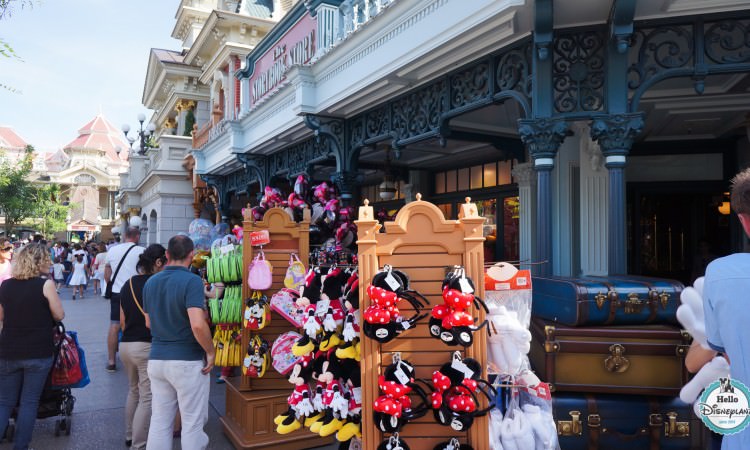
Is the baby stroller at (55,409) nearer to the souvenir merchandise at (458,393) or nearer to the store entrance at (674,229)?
the souvenir merchandise at (458,393)

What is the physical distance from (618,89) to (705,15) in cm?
99

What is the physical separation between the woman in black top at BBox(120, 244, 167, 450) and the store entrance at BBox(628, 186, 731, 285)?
737cm

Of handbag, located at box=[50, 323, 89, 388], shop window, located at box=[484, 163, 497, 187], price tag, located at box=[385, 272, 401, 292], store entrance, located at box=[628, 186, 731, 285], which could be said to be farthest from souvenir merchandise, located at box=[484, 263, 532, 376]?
shop window, located at box=[484, 163, 497, 187]

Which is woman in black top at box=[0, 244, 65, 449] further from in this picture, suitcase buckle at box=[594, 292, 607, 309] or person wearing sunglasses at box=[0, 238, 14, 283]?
suitcase buckle at box=[594, 292, 607, 309]

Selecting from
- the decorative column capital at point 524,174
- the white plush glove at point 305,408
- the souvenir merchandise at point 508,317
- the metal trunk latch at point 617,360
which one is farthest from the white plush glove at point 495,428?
the decorative column capital at point 524,174

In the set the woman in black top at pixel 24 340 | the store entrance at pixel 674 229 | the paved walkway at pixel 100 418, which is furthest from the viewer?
the store entrance at pixel 674 229

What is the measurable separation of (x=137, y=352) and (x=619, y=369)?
12.9ft

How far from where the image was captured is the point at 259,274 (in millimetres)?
4840

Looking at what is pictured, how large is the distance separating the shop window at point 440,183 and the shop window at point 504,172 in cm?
199

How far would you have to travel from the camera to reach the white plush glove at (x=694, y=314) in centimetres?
229

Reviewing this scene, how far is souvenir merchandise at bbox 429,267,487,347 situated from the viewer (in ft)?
8.54

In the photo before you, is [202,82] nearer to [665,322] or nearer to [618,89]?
Result: [618,89]

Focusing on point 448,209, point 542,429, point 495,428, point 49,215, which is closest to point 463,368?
point 495,428

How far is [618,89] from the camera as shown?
4.26 meters
